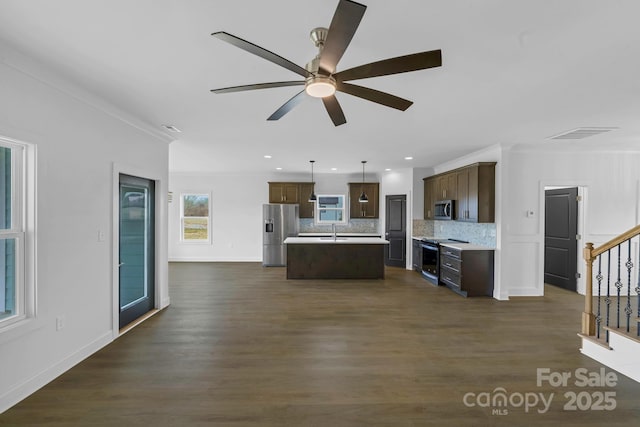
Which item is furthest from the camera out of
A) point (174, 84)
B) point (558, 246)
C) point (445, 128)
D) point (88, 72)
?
point (558, 246)

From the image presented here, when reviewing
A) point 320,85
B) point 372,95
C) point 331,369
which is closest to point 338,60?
point 320,85

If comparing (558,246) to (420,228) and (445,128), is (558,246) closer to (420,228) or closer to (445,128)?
(420,228)

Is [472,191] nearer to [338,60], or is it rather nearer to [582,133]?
[582,133]

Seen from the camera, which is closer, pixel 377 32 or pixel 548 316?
pixel 377 32

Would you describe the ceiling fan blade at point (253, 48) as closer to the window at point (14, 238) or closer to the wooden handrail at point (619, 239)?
the window at point (14, 238)

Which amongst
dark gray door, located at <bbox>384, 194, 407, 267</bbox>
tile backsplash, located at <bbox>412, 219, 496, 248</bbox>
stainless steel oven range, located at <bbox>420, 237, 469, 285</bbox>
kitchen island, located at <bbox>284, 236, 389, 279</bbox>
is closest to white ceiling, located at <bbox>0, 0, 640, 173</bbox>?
tile backsplash, located at <bbox>412, 219, 496, 248</bbox>

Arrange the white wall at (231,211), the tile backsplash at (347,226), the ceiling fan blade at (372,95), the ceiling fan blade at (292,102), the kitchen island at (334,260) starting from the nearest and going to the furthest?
the ceiling fan blade at (372,95)
the ceiling fan blade at (292,102)
the kitchen island at (334,260)
the white wall at (231,211)
the tile backsplash at (347,226)

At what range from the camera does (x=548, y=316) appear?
4.16 metres

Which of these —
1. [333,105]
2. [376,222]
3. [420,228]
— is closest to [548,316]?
[420,228]

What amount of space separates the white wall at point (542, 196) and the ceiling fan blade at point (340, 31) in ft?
15.7

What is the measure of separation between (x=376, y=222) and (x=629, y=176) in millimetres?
5228

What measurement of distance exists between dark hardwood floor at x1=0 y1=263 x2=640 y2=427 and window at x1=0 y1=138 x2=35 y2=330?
0.73 meters

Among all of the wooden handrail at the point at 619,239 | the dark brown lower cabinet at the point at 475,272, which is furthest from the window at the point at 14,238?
the dark brown lower cabinet at the point at 475,272

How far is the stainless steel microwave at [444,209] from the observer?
599cm
